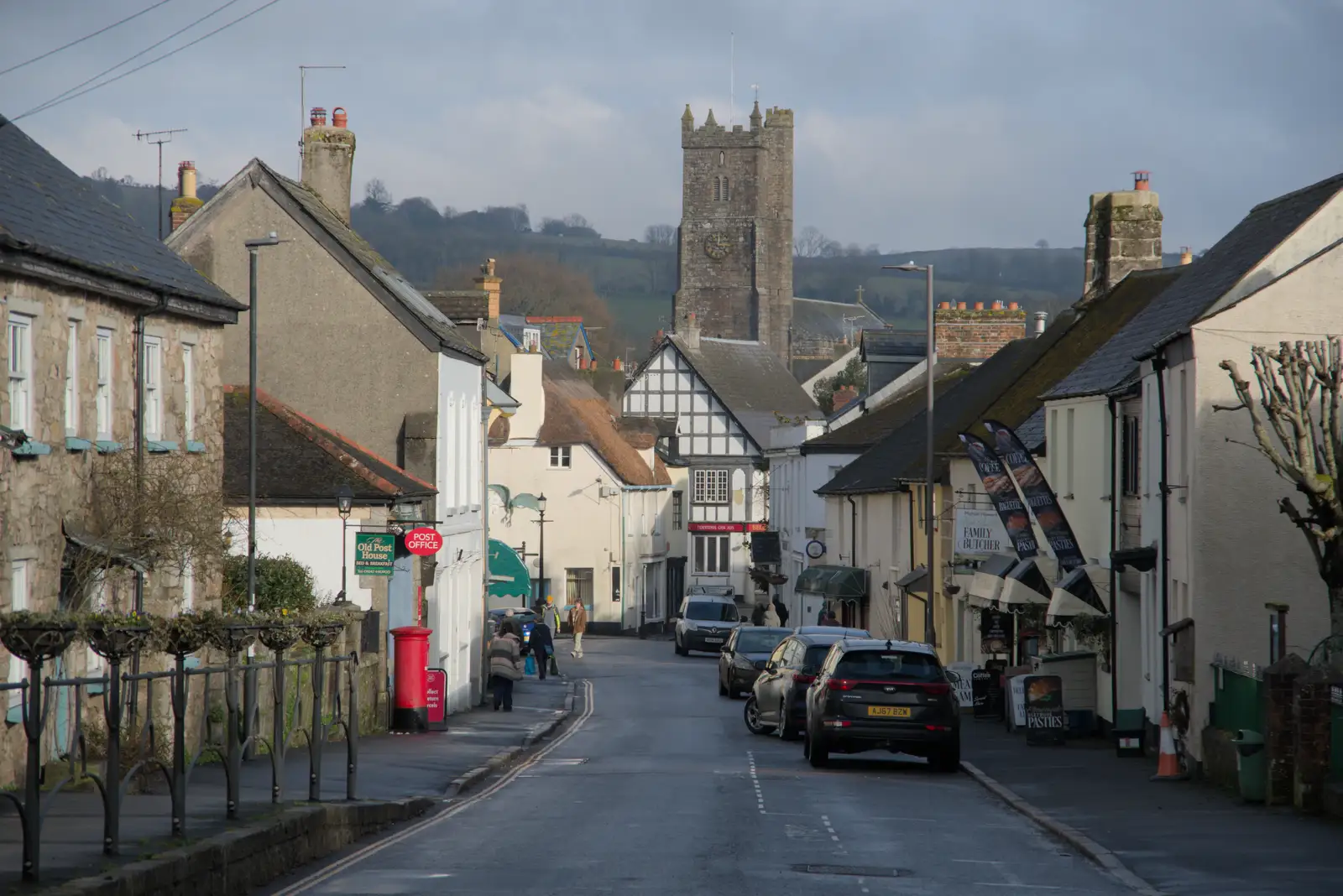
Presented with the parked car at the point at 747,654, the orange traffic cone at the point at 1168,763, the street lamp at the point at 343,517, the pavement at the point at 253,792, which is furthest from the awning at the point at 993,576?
the street lamp at the point at 343,517

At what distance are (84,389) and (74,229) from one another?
1.95 metres

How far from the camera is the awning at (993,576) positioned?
31.5 metres

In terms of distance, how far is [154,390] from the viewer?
21.3m

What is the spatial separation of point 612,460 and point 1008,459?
143 ft

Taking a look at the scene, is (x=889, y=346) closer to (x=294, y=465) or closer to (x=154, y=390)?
(x=294, y=465)

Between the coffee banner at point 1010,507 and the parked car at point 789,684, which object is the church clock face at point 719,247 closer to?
the coffee banner at point 1010,507

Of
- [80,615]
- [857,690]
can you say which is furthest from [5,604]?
[857,690]

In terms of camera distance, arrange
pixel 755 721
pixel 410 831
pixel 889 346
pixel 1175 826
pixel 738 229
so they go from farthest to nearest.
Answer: pixel 738 229 < pixel 889 346 < pixel 755 721 < pixel 1175 826 < pixel 410 831

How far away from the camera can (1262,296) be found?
70.5 feet

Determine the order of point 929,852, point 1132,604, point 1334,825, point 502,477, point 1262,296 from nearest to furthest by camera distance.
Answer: point 929,852, point 1334,825, point 1262,296, point 1132,604, point 502,477

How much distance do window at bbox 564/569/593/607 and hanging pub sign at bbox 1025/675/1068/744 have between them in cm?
4635

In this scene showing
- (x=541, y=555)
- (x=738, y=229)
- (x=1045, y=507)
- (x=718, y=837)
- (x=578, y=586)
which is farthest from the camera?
(x=738, y=229)

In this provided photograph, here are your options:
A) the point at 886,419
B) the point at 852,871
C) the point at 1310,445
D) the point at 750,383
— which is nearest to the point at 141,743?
the point at 852,871

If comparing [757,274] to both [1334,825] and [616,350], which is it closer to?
[616,350]
